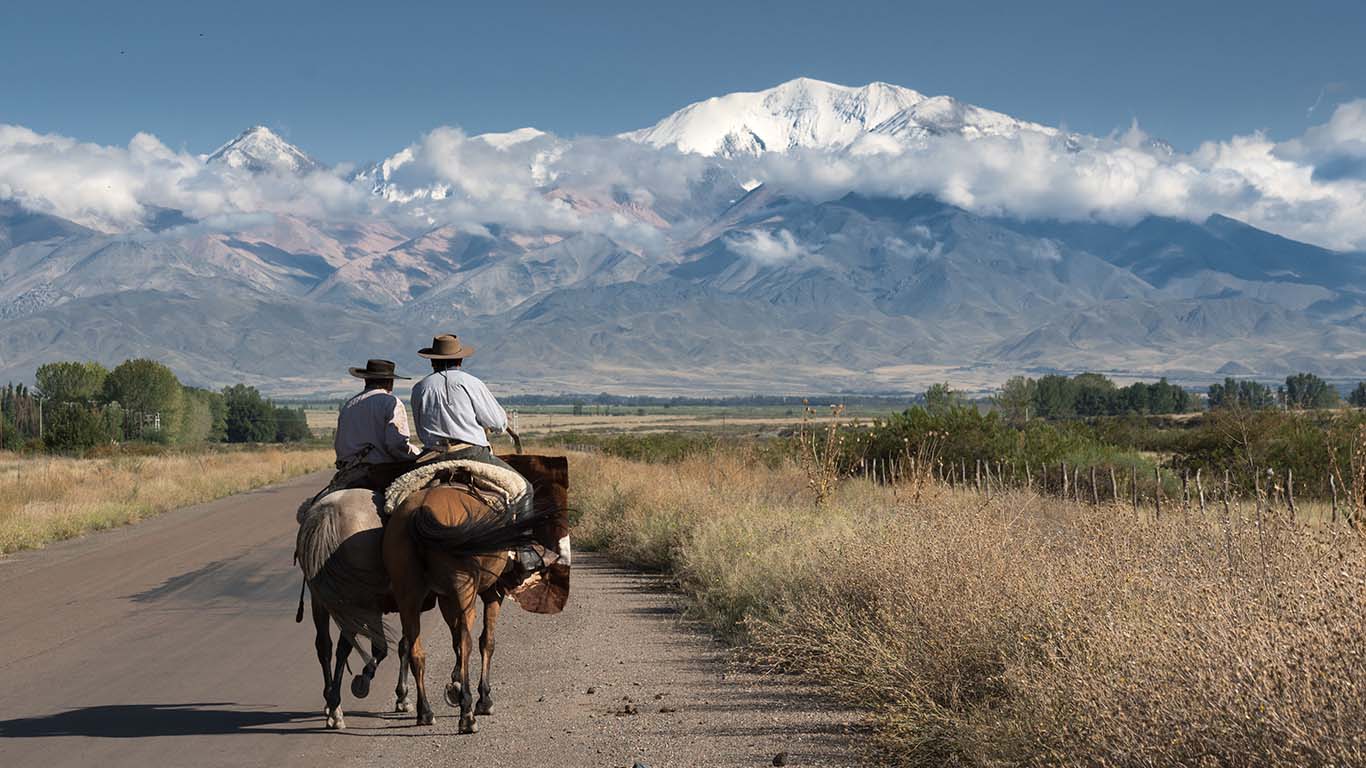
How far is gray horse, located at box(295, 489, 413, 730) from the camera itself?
9.62 metres

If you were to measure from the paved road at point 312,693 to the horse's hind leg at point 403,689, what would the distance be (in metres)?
0.12

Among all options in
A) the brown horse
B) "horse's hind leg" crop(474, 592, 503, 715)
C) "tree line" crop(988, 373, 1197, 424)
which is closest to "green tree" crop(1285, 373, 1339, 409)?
"tree line" crop(988, 373, 1197, 424)

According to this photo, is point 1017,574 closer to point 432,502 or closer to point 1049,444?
point 432,502

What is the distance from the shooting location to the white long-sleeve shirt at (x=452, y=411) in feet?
33.7

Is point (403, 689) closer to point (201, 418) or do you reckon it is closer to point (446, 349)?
point (446, 349)

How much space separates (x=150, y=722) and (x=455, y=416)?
115 inches

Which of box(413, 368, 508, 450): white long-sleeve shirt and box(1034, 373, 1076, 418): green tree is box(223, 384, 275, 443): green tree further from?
box(413, 368, 508, 450): white long-sleeve shirt

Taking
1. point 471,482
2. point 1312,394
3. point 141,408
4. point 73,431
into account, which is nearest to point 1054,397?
point 1312,394

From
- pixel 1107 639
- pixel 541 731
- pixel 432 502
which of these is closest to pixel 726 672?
pixel 541 731

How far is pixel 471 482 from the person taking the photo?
9977 mm

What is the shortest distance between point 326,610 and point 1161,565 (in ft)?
18.5

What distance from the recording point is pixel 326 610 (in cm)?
995

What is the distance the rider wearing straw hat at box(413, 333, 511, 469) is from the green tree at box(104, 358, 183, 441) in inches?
4219

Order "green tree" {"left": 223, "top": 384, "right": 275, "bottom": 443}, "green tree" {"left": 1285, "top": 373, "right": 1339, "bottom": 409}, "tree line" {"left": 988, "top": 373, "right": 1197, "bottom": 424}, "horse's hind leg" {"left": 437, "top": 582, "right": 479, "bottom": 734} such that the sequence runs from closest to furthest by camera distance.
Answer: "horse's hind leg" {"left": 437, "top": 582, "right": 479, "bottom": 734}, "green tree" {"left": 1285, "top": 373, "right": 1339, "bottom": 409}, "tree line" {"left": 988, "top": 373, "right": 1197, "bottom": 424}, "green tree" {"left": 223, "top": 384, "right": 275, "bottom": 443}
